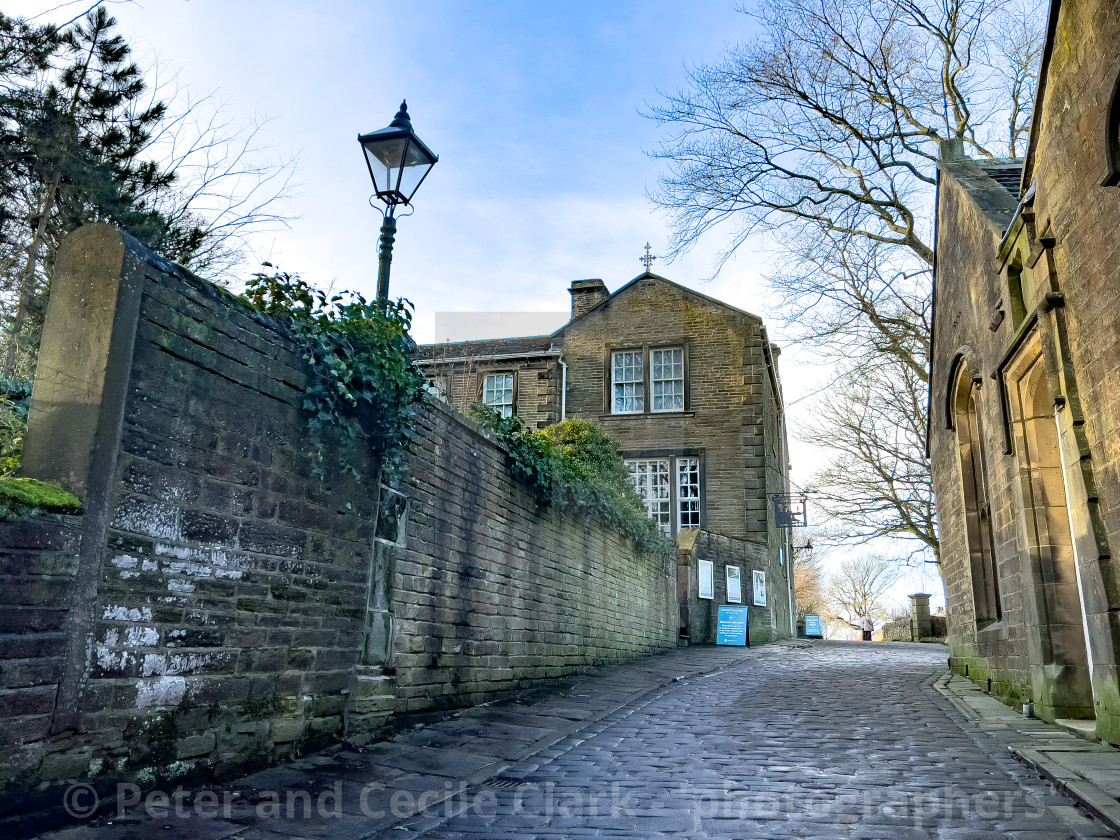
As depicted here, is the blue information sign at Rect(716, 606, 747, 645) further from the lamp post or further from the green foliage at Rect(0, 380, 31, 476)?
Result: the green foliage at Rect(0, 380, 31, 476)

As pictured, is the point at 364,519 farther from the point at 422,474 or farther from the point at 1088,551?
the point at 1088,551

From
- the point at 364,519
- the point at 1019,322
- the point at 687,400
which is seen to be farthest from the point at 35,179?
the point at 687,400

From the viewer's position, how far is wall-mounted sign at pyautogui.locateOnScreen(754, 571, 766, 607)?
70.9ft

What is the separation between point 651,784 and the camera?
541cm

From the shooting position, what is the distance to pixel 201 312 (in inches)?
191

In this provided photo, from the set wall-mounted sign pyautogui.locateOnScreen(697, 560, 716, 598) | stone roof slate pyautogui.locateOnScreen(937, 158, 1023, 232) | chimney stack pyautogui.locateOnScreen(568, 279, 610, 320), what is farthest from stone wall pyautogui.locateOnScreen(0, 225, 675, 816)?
chimney stack pyautogui.locateOnScreen(568, 279, 610, 320)

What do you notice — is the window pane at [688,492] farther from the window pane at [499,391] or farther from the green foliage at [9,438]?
the green foliage at [9,438]

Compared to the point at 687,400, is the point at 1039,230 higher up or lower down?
lower down

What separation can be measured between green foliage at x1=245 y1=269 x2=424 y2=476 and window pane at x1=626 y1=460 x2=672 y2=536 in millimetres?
15618

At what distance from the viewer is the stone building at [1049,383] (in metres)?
6.18

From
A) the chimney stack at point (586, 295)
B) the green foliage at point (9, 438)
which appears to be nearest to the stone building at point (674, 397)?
the chimney stack at point (586, 295)

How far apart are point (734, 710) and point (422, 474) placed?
466 centimetres

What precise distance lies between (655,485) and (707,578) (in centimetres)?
344

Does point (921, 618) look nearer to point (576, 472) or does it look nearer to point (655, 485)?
point (655, 485)
